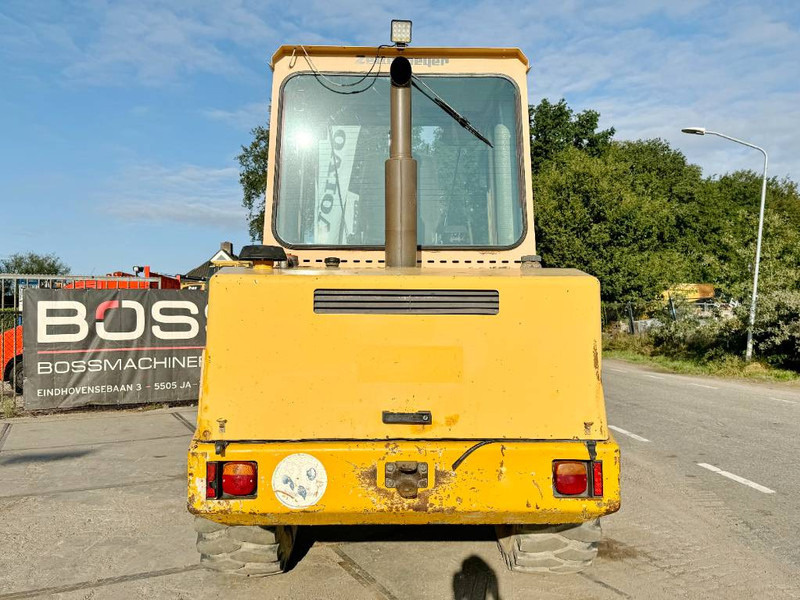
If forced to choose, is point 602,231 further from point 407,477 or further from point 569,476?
point 407,477


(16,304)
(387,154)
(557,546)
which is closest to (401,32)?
(387,154)

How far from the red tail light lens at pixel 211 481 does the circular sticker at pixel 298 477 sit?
267 mm

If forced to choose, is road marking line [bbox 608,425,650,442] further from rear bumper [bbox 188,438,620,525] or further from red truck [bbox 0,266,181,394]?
red truck [bbox 0,266,181,394]

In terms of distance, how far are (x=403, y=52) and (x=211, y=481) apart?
3.15 metres

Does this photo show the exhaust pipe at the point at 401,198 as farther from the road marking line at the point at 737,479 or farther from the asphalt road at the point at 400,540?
the road marking line at the point at 737,479

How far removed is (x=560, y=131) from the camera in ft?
157

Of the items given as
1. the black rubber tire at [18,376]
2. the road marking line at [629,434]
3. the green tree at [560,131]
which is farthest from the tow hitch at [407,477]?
the green tree at [560,131]

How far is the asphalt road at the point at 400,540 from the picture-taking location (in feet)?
13.6

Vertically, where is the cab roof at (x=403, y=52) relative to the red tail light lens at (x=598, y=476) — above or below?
above

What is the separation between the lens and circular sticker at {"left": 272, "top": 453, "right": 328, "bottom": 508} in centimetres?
334

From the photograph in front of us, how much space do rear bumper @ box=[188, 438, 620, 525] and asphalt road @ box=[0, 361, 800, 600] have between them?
0.91 metres

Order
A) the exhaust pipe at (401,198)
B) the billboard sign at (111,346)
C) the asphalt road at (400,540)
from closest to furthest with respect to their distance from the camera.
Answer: the asphalt road at (400,540), the exhaust pipe at (401,198), the billboard sign at (111,346)

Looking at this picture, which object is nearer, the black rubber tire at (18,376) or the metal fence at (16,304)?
the metal fence at (16,304)

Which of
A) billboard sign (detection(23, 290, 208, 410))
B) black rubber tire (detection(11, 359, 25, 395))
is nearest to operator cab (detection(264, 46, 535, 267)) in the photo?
billboard sign (detection(23, 290, 208, 410))
